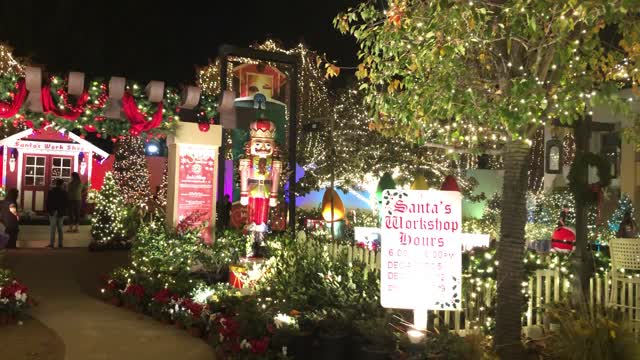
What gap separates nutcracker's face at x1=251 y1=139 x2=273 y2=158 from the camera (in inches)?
463

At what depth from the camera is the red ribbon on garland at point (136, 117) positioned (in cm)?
1077

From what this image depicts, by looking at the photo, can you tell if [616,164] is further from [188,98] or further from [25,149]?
[25,149]

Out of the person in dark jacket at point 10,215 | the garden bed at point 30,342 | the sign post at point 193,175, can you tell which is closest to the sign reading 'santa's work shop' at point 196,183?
the sign post at point 193,175

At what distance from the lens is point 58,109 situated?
10469 mm

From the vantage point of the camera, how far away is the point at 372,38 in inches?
273

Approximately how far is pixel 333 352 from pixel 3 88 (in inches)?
288

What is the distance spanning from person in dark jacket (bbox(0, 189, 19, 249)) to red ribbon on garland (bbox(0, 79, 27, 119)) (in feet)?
14.0

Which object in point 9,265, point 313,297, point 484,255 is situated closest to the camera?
point 313,297

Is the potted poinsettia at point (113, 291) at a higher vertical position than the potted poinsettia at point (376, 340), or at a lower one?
lower

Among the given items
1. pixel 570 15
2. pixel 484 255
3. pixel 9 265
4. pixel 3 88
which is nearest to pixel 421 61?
pixel 570 15

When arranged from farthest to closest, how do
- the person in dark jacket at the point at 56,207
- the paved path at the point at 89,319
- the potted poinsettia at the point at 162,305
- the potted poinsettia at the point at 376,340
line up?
the person in dark jacket at the point at 56,207 → the potted poinsettia at the point at 162,305 → the paved path at the point at 89,319 → the potted poinsettia at the point at 376,340

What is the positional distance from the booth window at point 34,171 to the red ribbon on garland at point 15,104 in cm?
1227

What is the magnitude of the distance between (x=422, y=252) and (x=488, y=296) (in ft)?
5.88

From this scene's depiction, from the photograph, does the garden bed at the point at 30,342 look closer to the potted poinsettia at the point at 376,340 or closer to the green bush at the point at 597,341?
the potted poinsettia at the point at 376,340
